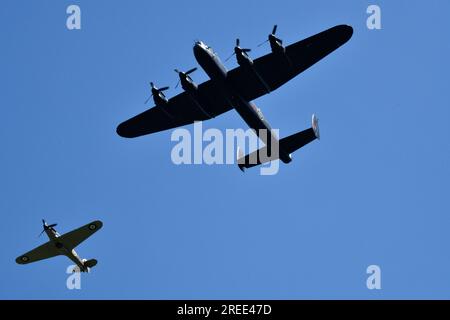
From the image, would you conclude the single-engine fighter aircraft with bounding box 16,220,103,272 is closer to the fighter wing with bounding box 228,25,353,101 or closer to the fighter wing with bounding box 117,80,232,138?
the fighter wing with bounding box 117,80,232,138

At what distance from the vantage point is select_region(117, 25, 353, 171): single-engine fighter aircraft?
40.8 metres

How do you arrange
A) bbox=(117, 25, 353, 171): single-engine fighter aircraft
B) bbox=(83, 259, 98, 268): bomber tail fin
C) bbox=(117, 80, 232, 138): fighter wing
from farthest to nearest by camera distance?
bbox=(83, 259, 98, 268): bomber tail fin, bbox=(117, 80, 232, 138): fighter wing, bbox=(117, 25, 353, 171): single-engine fighter aircraft

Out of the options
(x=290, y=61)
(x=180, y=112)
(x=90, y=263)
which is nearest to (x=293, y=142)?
(x=290, y=61)

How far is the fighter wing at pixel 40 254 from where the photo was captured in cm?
4597

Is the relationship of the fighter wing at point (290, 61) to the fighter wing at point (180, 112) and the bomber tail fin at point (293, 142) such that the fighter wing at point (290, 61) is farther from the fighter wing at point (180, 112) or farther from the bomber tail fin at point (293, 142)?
the bomber tail fin at point (293, 142)

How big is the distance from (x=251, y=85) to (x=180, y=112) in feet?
20.8

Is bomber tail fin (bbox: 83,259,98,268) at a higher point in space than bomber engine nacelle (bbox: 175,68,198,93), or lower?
lower

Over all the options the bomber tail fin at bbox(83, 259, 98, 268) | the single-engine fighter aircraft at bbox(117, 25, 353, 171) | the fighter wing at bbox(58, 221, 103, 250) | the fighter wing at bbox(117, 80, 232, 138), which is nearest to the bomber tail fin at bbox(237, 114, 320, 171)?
the single-engine fighter aircraft at bbox(117, 25, 353, 171)

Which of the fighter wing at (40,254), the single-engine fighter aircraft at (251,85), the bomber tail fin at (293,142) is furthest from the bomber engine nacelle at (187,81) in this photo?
the fighter wing at (40,254)

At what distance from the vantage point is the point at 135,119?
48.3 m

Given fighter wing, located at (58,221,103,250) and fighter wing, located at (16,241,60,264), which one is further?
fighter wing, located at (16,241,60,264)

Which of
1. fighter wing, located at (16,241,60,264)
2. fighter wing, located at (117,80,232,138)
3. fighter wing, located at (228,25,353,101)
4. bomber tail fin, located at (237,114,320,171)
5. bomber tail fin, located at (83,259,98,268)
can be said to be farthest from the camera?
bomber tail fin, located at (83,259,98,268)

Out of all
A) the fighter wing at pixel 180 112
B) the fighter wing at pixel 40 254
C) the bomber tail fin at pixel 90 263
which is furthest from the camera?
the bomber tail fin at pixel 90 263
